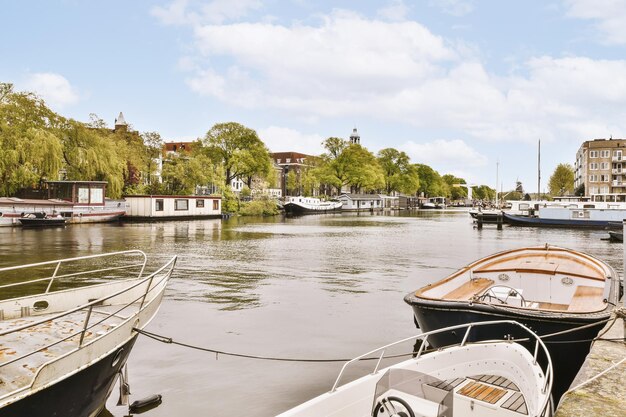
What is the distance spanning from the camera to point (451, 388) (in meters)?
5.86

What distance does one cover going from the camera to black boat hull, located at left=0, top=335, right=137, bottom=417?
229 inches

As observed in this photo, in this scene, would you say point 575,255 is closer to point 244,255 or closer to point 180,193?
point 244,255

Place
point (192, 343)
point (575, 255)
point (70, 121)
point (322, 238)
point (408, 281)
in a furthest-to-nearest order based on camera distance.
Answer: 1. point (70, 121)
2. point (322, 238)
3. point (408, 281)
4. point (575, 255)
5. point (192, 343)

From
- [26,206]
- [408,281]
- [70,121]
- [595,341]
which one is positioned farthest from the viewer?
[70,121]

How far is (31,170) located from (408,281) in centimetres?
4700

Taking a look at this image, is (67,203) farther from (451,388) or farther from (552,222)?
(451,388)

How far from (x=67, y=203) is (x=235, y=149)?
1523 inches

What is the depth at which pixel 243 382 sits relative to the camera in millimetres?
10133

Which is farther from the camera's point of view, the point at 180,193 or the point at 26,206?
the point at 180,193

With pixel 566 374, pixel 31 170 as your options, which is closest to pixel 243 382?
pixel 566 374

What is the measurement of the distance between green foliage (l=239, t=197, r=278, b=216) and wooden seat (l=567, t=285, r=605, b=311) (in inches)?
2899

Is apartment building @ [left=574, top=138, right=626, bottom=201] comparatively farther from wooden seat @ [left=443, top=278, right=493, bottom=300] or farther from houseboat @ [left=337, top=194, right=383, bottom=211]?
wooden seat @ [left=443, top=278, right=493, bottom=300]

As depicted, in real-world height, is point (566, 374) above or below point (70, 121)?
below

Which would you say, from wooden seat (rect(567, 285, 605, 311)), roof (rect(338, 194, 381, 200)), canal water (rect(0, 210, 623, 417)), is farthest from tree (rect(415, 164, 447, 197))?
wooden seat (rect(567, 285, 605, 311))
